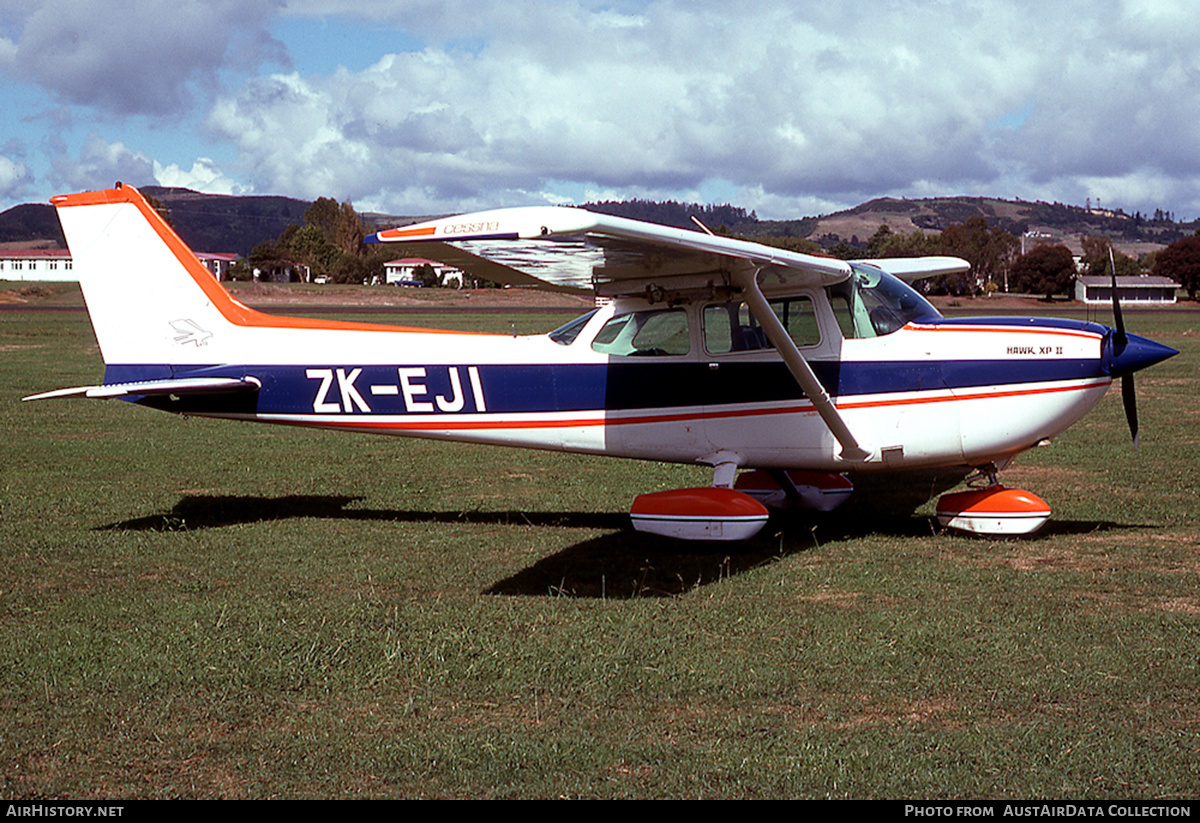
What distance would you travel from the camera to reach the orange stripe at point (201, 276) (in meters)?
9.64

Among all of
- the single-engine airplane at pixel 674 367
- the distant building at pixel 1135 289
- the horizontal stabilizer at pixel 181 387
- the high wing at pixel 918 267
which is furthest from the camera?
the distant building at pixel 1135 289

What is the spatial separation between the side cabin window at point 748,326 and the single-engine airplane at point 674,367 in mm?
17

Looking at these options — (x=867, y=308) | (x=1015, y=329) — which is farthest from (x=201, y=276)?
(x=1015, y=329)

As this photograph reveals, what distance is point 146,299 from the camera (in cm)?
978

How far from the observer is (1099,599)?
6750 mm

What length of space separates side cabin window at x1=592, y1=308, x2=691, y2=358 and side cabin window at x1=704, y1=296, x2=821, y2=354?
0.23m

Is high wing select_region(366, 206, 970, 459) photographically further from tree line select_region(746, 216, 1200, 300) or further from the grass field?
tree line select_region(746, 216, 1200, 300)

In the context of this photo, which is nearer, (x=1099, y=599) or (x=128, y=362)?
(x=1099, y=599)

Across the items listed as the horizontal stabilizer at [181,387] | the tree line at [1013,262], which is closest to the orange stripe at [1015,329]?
the horizontal stabilizer at [181,387]

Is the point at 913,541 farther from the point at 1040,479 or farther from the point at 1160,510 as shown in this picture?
the point at 1040,479

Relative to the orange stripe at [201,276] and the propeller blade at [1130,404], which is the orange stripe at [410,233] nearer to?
the orange stripe at [201,276]

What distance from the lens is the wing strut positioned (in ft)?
25.6
